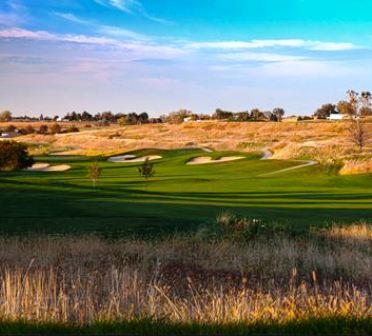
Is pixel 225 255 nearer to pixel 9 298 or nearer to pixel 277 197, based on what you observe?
pixel 9 298

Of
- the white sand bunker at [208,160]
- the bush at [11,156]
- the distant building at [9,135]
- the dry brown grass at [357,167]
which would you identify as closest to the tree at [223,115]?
the distant building at [9,135]

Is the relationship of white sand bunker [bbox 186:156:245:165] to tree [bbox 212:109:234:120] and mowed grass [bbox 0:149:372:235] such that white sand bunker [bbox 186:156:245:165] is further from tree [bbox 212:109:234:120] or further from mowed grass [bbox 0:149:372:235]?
tree [bbox 212:109:234:120]

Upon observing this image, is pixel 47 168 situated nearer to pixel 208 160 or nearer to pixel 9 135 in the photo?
pixel 208 160

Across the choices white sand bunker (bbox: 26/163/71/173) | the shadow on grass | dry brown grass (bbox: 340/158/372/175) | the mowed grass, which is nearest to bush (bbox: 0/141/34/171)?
white sand bunker (bbox: 26/163/71/173)

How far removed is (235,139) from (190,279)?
9959 cm

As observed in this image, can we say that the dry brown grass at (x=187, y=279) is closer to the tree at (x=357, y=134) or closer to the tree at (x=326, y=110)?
the tree at (x=357, y=134)

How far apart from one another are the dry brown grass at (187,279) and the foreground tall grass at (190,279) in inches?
0.9

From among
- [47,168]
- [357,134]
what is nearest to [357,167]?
[357,134]

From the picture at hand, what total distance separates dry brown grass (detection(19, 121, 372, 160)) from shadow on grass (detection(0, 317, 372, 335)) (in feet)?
198

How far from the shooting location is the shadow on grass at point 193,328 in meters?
6.77

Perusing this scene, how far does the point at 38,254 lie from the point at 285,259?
17.9 ft

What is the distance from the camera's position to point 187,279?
1122 centimetres

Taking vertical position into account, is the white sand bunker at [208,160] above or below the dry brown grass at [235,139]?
below

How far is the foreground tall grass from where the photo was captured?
750 centimetres
